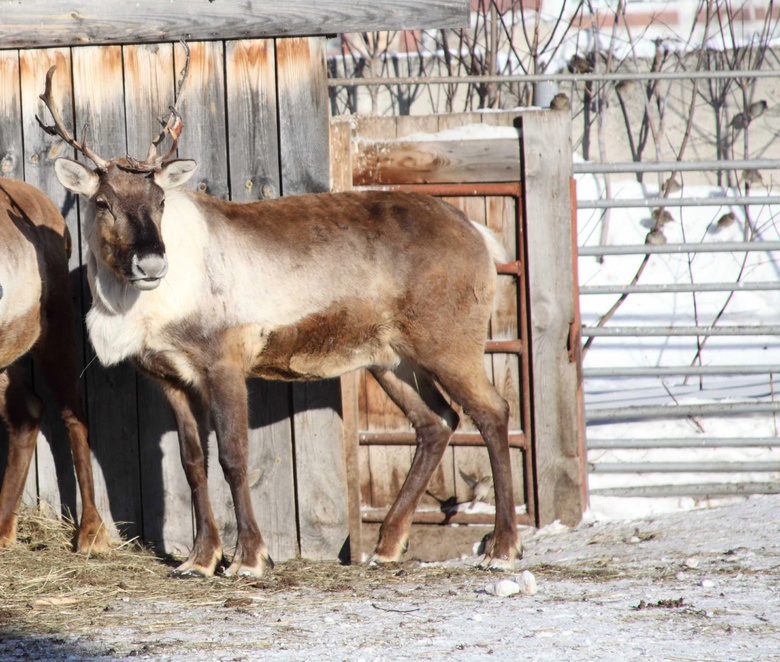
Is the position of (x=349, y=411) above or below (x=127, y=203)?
below

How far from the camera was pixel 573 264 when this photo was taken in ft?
16.0

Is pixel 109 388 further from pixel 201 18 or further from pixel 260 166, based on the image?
pixel 201 18

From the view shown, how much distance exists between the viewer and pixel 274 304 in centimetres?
425

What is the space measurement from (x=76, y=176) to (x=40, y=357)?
108cm

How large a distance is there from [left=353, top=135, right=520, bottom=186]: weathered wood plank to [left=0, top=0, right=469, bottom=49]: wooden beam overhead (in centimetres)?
60

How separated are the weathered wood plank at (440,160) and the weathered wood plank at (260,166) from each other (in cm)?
52

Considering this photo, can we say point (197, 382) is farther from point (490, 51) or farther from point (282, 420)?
point (490, 51)

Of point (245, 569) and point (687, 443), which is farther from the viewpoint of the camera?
point (687, 443)

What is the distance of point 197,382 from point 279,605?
1089mm

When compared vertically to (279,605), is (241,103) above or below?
above

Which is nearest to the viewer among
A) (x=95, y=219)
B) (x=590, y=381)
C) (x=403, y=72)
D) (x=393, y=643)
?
(x=393, y=643)

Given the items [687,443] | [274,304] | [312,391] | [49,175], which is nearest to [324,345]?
[274,304]

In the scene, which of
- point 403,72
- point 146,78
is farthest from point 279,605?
point 403,72

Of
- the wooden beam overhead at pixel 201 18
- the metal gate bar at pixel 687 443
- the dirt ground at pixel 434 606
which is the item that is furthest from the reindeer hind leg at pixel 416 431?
the wooden beam overhead at pixel 201 18
